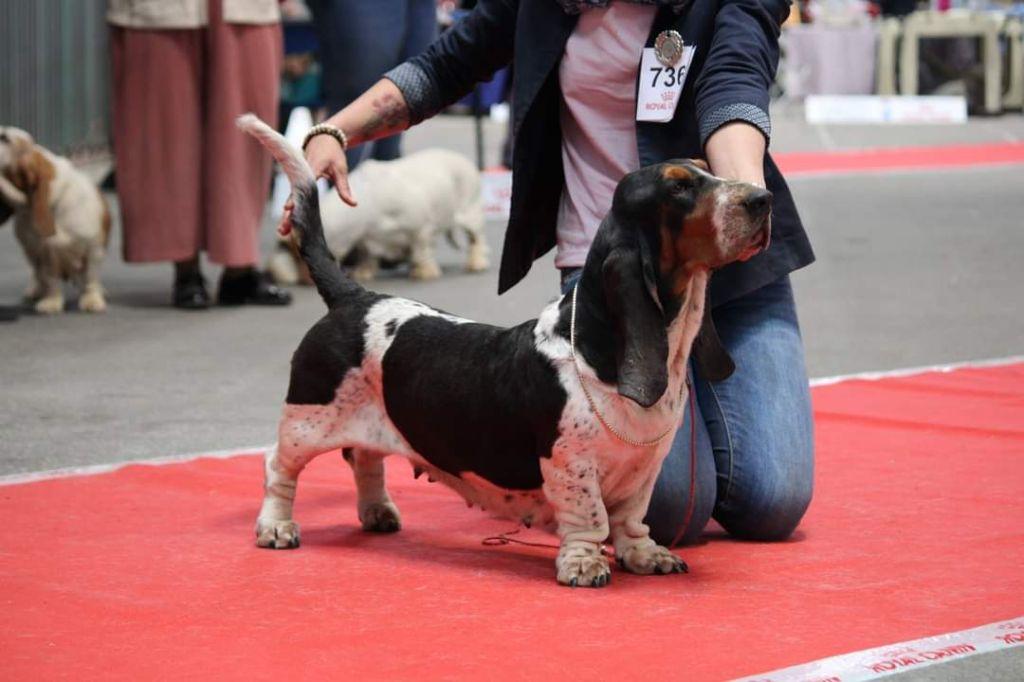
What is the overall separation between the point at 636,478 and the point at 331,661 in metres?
0.64

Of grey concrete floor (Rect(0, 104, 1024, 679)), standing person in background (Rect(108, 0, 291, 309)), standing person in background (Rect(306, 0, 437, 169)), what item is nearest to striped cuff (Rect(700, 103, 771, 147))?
grey concrete floor (Rect(0, 104, 1024, 679))

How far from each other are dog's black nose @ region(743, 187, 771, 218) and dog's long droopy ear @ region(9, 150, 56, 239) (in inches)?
149

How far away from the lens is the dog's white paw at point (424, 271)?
6730 mm

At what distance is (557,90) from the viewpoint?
A: 310 centimetres

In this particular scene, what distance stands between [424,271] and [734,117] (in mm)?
4133

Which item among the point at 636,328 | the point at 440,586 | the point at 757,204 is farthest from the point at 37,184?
the point at 757,204

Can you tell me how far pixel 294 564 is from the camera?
271 cm

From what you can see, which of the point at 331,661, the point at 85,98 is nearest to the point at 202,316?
the point at 331,661

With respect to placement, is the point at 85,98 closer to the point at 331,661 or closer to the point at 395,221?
the point at 395,221

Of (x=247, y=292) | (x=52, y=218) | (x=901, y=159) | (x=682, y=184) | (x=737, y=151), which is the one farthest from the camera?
(x=901, y=159)

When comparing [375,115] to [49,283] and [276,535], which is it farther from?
[49,283]

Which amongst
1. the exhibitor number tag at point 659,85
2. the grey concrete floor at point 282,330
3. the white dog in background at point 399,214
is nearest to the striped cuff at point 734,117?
the exhibitor number tag at point 659,85

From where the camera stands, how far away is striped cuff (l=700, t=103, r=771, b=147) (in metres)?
2.67

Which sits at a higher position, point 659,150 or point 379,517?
point 659,150
